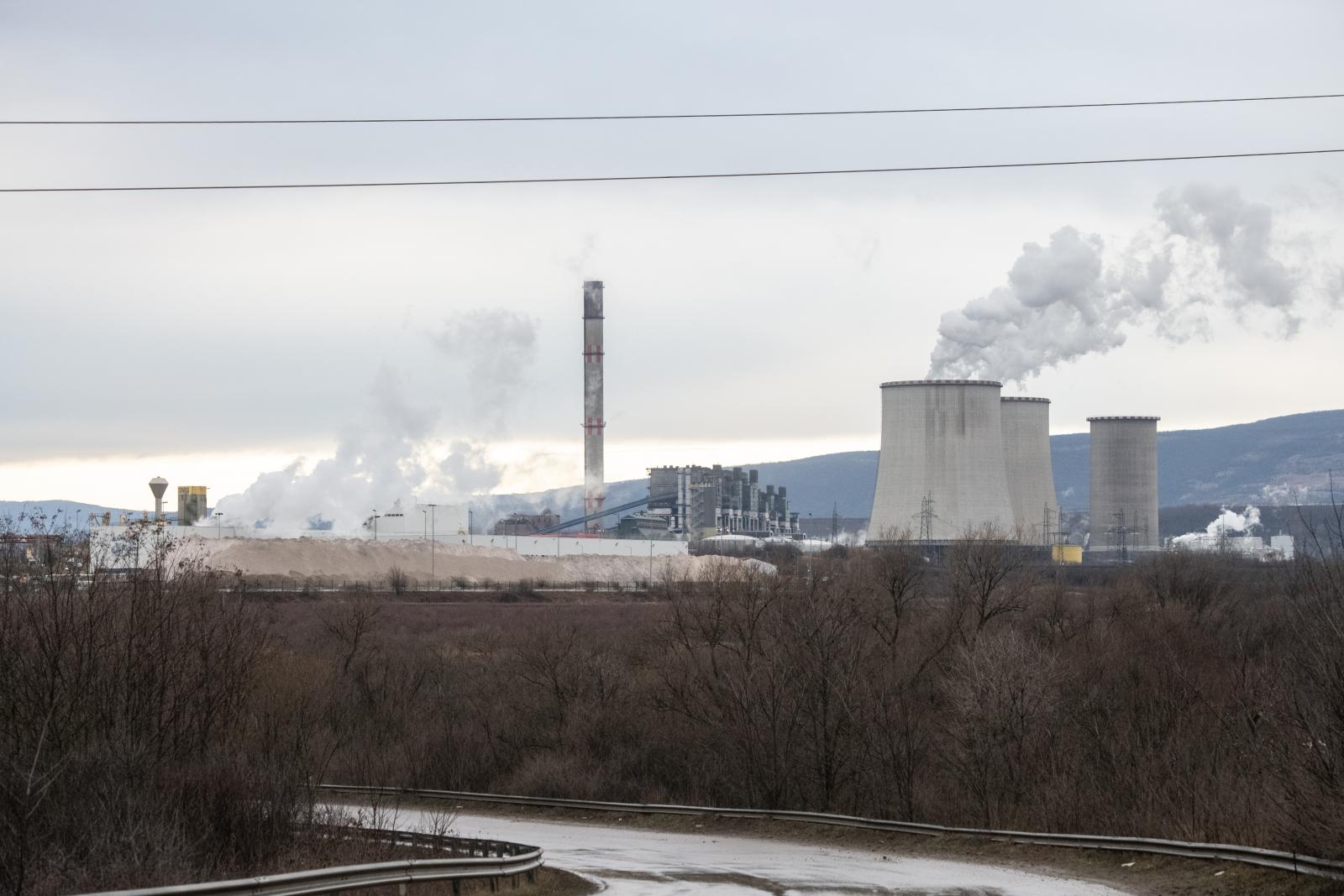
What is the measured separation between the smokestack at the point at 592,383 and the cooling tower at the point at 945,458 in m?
30.9

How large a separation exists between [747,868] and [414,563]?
57.5m

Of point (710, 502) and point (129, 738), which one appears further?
point (710, 502)

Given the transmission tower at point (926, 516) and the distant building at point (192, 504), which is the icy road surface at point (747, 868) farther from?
the distant building at point (192, 504)

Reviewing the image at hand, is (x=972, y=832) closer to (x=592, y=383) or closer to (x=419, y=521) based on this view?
(x=419, y=521)

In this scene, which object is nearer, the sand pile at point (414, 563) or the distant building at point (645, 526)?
the sand pile at point (414, 563)

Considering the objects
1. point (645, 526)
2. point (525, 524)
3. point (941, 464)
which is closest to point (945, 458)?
point (941, 464)

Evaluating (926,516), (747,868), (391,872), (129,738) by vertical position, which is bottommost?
(747,868)

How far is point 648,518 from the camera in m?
107

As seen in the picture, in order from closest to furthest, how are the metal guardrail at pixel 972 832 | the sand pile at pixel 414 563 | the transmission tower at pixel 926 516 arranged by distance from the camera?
the metal guardrail at pixel 972 832 < the transmission tower at pixel 926 516 < the sand pile at pixel 414 563

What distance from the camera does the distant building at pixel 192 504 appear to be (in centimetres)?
7481

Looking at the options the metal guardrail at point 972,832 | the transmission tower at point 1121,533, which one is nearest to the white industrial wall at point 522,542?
the transmission tower at point 1121,533

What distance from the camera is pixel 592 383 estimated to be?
87.7 metres

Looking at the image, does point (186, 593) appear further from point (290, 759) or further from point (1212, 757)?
point (1212, 757)

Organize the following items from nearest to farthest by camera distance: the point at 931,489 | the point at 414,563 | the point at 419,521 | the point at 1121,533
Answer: the point at 931,489, the point at 414,563, the point at 419,521, the point at 1121,533
